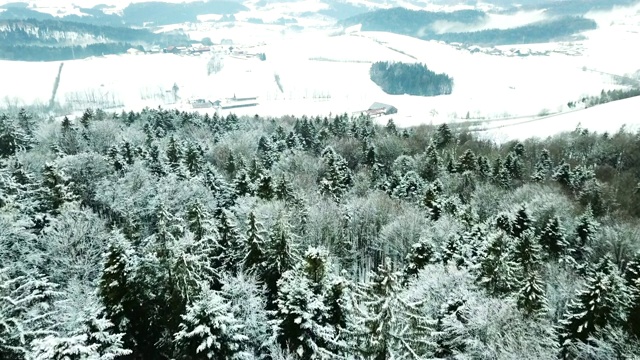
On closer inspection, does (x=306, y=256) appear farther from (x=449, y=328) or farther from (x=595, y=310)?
(x=595, y=310)

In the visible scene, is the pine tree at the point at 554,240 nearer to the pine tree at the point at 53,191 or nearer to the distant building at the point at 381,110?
the pine tree at the point at 53,191

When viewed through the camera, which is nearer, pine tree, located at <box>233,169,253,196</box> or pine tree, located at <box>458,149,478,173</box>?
pine tree, located at <box>233,169,253,196</box>

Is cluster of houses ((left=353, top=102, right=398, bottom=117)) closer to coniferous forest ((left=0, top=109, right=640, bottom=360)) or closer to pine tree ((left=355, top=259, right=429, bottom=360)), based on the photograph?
coniferous forest ((left=0, top=109, right=640, bottom=360))

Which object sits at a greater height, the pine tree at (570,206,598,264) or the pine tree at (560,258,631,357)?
the pine tree at (560,258,631,357)

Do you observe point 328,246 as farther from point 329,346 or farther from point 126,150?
point 126,150

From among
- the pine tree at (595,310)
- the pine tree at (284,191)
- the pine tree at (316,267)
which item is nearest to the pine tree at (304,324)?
the pine tree at (316,267)

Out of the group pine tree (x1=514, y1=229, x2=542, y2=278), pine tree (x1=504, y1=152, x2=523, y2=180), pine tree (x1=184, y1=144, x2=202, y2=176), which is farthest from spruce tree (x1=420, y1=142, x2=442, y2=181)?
pine tree (x1=184, y1=144, x2=202, y2=176)
